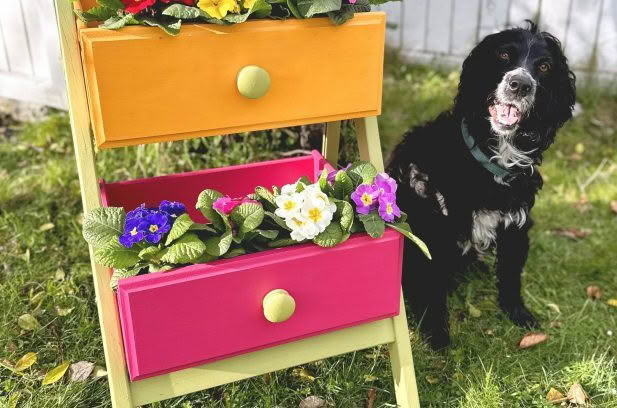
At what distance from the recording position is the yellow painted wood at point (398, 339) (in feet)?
5.79

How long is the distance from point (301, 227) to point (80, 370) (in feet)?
3.08

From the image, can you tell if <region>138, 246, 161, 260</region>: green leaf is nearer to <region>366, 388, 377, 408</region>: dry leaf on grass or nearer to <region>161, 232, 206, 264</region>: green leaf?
<region>161, 232, 206, 264</region>: green leaf

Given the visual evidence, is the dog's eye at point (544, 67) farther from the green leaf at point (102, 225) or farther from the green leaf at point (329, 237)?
the green leaf at point (102, 225)

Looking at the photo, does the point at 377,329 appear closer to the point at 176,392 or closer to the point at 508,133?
the point at 176,392

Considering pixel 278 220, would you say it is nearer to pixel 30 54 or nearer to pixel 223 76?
pixel 223 76

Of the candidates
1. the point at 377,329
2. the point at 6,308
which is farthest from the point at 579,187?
the point at 6,308

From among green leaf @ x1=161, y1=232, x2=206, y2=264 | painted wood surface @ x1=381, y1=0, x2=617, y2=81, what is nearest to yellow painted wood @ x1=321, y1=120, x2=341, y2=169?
green leaf @ x1=161, y1=232, x2=206, y2=264

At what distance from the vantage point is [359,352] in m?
2.08

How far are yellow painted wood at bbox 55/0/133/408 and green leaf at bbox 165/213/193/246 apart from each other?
22cm

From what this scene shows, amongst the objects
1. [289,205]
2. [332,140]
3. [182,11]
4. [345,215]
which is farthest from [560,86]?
[182,11]

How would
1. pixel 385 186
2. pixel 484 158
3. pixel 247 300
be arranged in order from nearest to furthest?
1. pixel 247 300
2. pixel 385 186
3. pixel 484 158

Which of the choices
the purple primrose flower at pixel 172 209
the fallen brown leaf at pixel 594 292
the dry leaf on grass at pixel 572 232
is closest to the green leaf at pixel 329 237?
the purple primrose flower at pixel 172 209

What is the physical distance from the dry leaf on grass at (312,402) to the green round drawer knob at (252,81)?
37.4 inches

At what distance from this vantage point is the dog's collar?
2008mm
